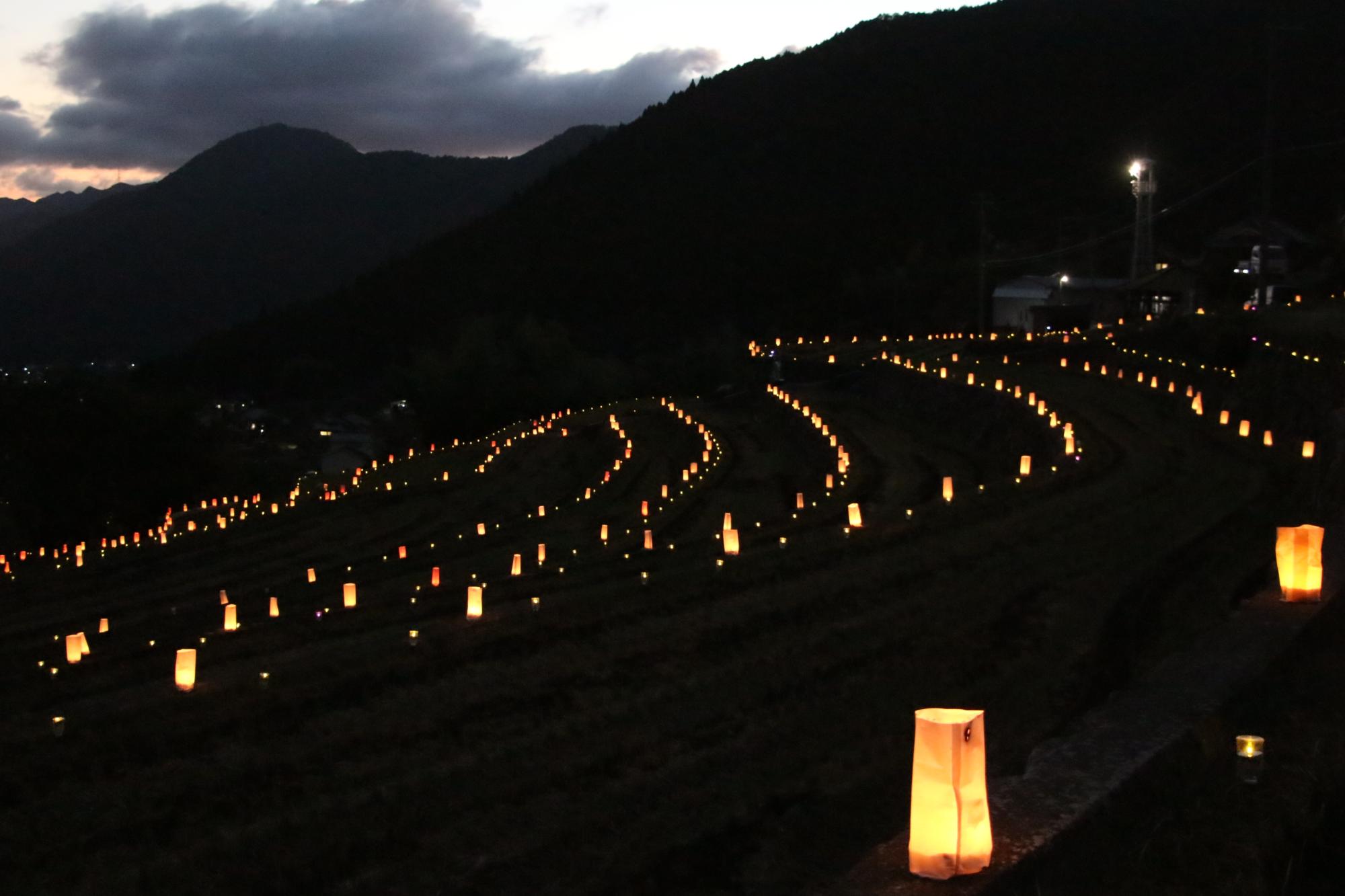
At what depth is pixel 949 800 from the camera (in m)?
6.07

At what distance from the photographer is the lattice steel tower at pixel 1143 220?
56.2 m

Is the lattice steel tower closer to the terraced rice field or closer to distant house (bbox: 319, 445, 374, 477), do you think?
the terraced rice field

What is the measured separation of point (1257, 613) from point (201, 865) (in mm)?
8137

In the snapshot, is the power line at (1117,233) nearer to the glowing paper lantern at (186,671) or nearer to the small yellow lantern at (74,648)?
the small yellow lantern at (74,648)

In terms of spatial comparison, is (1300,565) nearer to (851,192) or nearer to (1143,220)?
(1143,220)

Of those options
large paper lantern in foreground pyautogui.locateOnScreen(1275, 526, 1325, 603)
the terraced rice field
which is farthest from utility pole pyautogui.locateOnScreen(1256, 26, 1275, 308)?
large paper lantern in foreground pyautogui.locateOnScreen(1275, 526, 1325, 603)

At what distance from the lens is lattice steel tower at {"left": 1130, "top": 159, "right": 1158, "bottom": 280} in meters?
56.2

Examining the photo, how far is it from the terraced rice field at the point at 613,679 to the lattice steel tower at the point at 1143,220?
108ft

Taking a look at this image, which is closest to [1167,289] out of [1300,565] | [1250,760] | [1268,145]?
[1268,145]

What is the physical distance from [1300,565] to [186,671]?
32.1 ft

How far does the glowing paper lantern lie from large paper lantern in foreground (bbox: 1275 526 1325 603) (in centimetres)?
961

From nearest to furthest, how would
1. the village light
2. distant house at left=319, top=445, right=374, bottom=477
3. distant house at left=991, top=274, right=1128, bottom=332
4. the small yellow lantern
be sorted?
the village light → the small yellow lantern → distant house at left=991, top=274, right=1128, bottom=332 → distant house at left=319, top=445, right=374, bottom=477

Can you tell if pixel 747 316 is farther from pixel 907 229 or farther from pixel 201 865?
pixel 201 865

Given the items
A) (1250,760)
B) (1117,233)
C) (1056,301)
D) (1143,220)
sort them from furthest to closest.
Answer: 1. (1117,233)
2. (1143,220)
3. (1056,301)
4. (1250,760)
